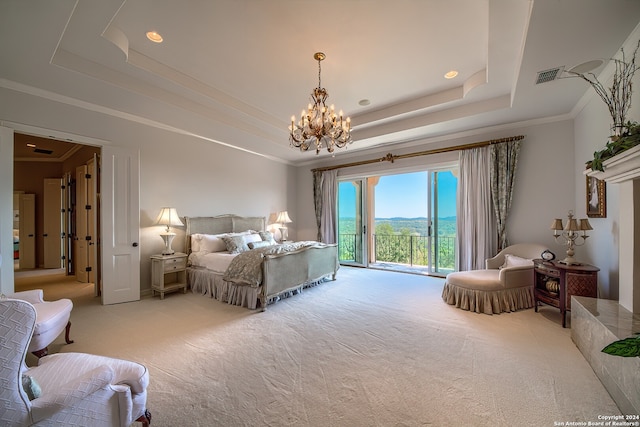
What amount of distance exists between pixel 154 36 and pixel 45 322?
291cm

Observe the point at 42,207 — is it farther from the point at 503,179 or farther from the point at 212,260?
the point at 503,179

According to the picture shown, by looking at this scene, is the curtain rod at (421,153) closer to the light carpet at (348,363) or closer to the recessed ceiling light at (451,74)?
the recessed ceiling light at (451,74)

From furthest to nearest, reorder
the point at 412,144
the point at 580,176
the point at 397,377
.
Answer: the point at 412,144, the point at 580,176, the point at 397,377

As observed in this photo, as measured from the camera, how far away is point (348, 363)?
228 cm

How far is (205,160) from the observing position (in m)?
5.18

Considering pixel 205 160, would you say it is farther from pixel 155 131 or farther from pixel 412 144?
pixel 412 144

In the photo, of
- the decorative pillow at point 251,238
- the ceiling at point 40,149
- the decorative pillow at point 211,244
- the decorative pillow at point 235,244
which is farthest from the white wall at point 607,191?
the ceiling at point 40,149

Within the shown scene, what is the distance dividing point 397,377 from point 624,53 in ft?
12.1

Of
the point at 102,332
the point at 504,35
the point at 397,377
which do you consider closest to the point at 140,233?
the point at 102,332

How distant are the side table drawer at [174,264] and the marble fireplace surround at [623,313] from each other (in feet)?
17.2

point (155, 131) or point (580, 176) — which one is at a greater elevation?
point (155, 131)

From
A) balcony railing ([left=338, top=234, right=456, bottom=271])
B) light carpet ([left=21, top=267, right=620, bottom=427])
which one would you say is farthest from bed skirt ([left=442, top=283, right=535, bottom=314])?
balcony railing ([left=338, top=234, right=456, bottom=271])

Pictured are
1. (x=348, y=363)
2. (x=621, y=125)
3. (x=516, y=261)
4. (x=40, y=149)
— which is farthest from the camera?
(x=40, y=149)

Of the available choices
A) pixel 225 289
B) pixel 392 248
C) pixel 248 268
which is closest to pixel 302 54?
pixel 248 268
